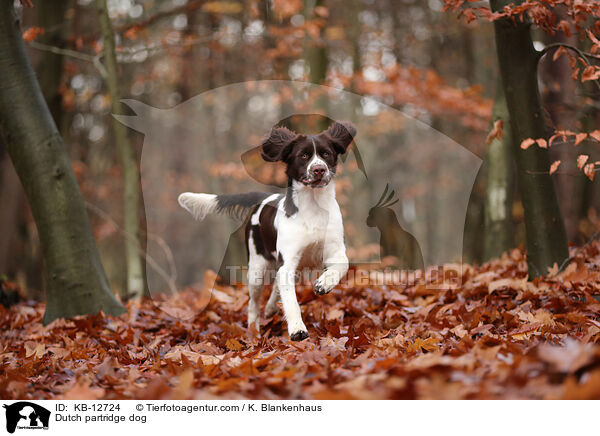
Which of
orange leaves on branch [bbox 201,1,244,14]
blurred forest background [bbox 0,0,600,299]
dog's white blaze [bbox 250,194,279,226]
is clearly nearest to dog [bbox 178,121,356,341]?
dog's white blaze [bbox 250,194,279,226]

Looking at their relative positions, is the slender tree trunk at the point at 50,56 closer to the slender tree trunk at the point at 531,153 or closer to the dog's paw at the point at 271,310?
the dog's paw at the point at 271,310

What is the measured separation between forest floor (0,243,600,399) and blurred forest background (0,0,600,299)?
3.01 m

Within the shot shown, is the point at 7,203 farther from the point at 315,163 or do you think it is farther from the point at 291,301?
the point at 315,163

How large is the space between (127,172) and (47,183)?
14.0 feet

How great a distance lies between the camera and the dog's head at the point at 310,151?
4.38m

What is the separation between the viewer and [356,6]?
1560cm

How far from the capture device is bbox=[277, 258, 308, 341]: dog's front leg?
14.4 ft

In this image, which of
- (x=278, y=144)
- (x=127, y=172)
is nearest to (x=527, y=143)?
(x=278, y=144)

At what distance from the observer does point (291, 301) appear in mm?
4578

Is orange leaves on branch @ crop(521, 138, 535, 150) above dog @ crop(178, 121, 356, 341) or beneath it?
above

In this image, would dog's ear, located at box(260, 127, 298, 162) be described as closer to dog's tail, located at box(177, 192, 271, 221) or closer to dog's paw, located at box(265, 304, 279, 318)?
dog's tail, located at box(177, 192, 271, 221)

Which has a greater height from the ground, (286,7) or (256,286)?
(286,7)

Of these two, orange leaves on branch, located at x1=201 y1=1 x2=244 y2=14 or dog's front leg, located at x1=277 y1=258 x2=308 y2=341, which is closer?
dog's front leg, located at x1=277 y1=258 x2=308 y2=341
